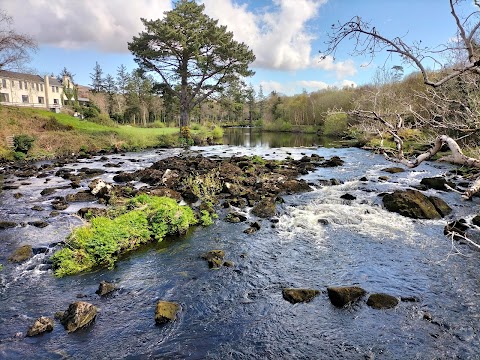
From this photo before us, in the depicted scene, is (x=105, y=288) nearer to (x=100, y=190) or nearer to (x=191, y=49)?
(x=100, y=190)

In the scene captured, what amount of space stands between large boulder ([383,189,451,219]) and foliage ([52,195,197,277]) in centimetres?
840

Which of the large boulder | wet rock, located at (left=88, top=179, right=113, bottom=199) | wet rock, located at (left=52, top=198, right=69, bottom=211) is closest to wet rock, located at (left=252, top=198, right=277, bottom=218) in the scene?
the large boulder

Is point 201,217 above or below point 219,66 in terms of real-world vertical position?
below

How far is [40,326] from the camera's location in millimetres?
6938

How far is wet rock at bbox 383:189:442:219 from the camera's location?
45.1ft

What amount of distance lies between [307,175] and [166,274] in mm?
14891

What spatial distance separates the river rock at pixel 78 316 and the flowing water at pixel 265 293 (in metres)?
0.15

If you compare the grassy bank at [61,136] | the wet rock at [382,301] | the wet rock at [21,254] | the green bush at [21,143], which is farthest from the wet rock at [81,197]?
the green bush at [21,143]

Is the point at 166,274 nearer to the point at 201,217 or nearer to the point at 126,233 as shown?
the point at 126,233

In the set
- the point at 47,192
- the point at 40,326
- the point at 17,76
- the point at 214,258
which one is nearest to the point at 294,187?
the point at 214,258

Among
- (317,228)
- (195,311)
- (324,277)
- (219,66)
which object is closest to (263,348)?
(195,311)

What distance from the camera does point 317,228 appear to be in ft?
42.3

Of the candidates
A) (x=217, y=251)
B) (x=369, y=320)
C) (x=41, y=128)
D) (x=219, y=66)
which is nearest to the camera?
(x=369, y=320)

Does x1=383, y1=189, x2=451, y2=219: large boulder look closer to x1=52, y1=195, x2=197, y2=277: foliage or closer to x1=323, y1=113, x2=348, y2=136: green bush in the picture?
x1=52, y1=195, x2=197, y2=277: foliage
